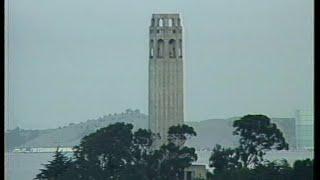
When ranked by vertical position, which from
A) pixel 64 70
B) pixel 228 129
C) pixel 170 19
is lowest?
pixel 228 129

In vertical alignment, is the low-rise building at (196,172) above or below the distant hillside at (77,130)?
below

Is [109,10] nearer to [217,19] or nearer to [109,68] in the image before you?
[109,68]

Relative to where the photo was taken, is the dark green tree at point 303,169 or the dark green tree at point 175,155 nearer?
the dark green tree at point 303,169

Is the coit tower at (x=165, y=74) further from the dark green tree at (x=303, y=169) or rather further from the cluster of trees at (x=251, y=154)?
the dark green tree at (x=303, y=169)

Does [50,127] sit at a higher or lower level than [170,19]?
lower

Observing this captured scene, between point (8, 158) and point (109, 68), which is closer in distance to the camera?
point (8, 158)

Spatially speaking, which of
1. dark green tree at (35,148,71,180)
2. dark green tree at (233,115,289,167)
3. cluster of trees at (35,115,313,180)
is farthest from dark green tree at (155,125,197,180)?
dark green tree at (35,148,71,180)

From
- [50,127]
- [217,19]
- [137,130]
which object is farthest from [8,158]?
[217,19]

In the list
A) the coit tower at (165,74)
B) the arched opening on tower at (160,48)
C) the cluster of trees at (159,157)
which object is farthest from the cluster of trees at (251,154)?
the arched opening on tower at (160,48)
